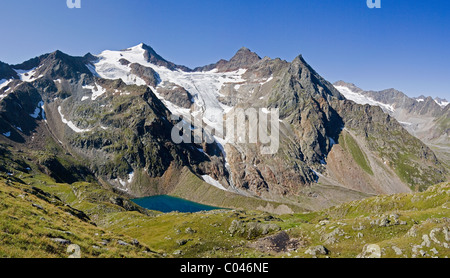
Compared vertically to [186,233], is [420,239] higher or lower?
higher

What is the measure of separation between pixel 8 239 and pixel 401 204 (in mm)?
98287

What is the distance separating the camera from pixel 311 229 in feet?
181
